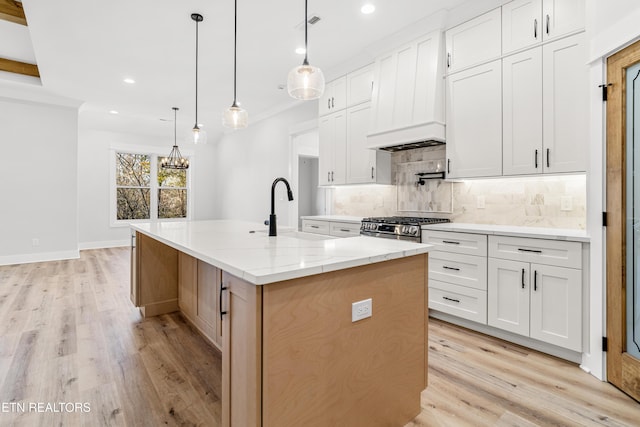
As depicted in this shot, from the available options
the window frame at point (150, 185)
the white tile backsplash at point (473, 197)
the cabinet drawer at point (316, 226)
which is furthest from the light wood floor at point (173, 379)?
the window frame at point (150, 185)

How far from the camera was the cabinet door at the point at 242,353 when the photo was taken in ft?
3.70

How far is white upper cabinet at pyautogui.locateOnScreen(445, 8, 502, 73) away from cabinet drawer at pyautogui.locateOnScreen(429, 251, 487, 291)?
67.8 inches

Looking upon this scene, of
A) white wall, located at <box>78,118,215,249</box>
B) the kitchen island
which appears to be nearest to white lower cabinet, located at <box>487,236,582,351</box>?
the kitchen island

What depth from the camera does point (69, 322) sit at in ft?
9.85

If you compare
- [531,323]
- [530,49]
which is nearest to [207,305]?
[531,323]

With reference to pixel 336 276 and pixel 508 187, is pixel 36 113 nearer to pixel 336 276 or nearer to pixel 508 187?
pixel 336 276

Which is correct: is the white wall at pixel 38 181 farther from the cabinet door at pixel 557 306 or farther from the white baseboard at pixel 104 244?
the cabinet door at pixel 557 306

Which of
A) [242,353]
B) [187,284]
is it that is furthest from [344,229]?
[242,353]

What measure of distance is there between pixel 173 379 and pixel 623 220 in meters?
2.92

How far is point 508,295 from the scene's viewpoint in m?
2.52

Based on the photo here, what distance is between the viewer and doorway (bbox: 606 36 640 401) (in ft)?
6.17

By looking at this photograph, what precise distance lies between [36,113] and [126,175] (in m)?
2.33

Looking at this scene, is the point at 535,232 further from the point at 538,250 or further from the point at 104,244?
the point at 104,244

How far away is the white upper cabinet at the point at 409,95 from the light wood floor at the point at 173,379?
6.19 ft
